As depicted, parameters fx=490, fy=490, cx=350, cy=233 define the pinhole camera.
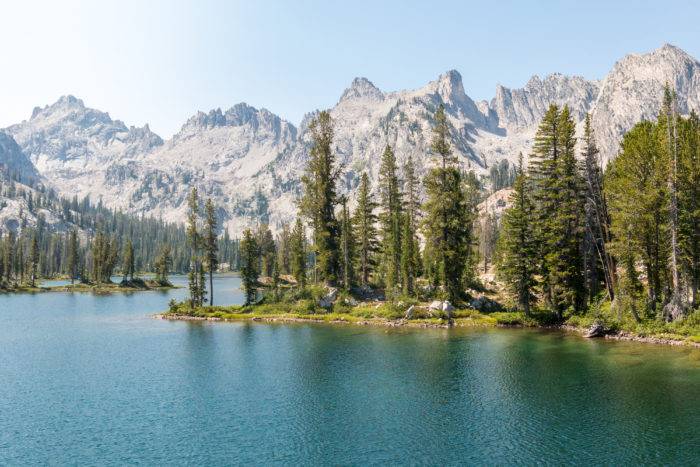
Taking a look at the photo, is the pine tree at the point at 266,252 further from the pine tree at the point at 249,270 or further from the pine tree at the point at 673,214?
the pine tree at the point at 673,214

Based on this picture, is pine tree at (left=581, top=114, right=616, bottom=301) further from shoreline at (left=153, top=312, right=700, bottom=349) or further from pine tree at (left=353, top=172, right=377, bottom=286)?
pine tree at (left=353, top=172, right=377, bottom=286)

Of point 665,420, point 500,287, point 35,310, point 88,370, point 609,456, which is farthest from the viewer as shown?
point 35,310

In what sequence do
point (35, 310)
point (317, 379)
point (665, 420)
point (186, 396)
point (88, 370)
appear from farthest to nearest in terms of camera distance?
point (35, 310) → point (88, 370) → point (317, 379) → point (186, 396) → point (665, 420)

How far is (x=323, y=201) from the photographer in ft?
300

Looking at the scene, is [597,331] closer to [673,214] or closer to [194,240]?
[673,214]

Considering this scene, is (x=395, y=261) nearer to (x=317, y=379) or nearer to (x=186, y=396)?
(x=317, y=379)

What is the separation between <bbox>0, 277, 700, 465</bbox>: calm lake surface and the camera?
29.1 metres

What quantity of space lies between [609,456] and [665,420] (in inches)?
310

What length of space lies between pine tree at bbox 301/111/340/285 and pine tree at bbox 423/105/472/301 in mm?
19254

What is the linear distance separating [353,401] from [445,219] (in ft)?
150

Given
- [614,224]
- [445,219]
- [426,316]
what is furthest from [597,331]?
[445,219]

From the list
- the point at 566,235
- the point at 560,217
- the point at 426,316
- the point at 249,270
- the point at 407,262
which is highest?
the point at 560,217

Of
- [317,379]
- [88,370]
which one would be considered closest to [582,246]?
[317,379]

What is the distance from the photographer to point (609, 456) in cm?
2750
